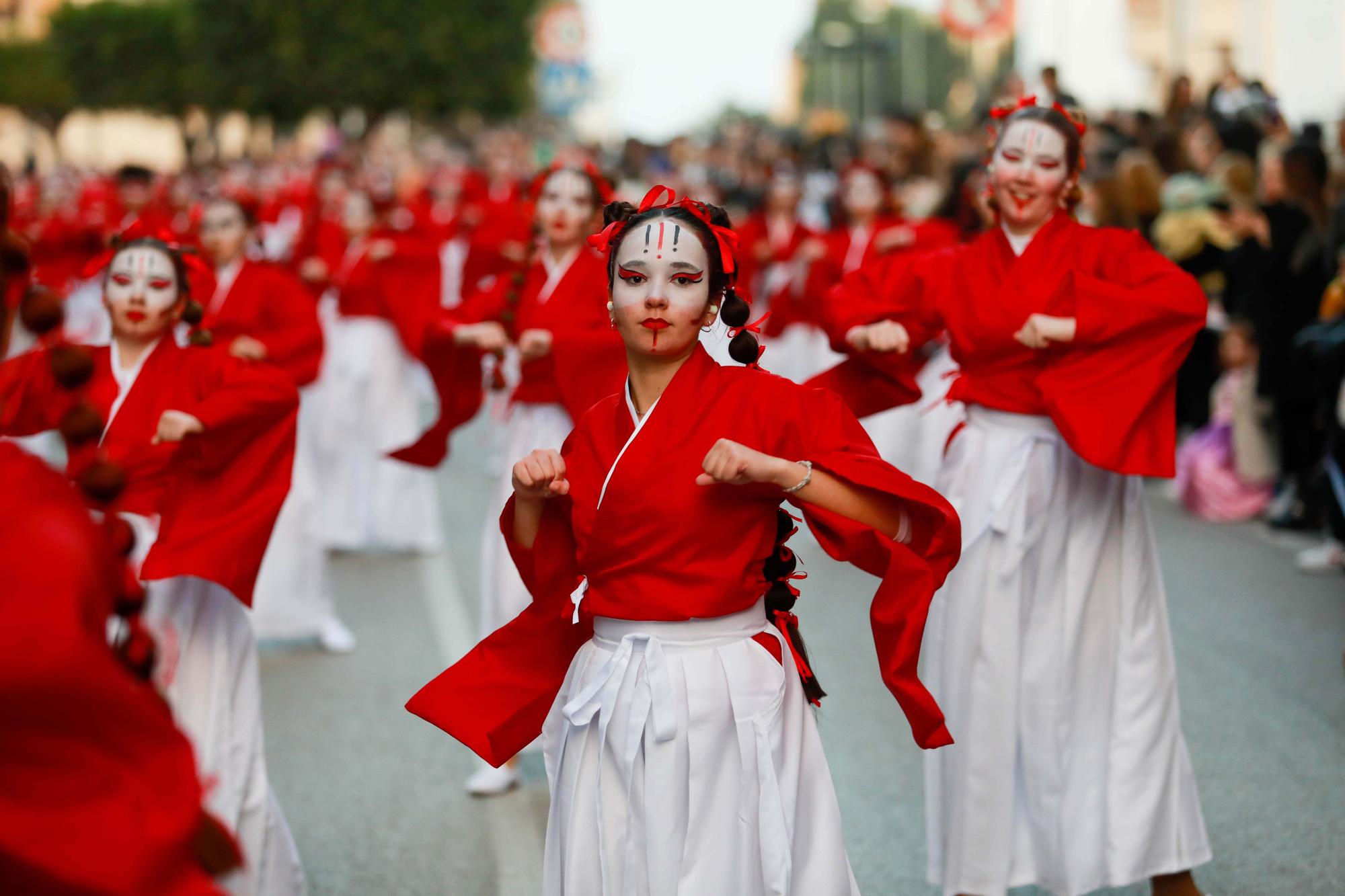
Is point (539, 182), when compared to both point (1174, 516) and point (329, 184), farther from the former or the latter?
point (329, 184)

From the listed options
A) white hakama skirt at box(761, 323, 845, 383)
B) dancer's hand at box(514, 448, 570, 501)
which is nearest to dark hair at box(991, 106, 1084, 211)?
dancer's hand at box(514, 448, 570, 501)

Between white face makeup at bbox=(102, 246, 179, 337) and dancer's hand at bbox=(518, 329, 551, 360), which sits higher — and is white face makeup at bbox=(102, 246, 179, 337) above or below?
above

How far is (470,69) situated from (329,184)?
32903 millimetres

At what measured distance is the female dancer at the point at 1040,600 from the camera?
174 inches

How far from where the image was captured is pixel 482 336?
5688 millimetres

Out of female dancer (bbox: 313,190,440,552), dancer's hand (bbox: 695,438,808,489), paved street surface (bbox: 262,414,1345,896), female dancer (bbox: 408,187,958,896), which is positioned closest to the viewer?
dancer's hand (bbox: 695,438,808,489)

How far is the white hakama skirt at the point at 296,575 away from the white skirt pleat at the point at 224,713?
312 cm

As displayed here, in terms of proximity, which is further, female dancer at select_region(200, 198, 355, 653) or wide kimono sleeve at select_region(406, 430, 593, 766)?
female dancer at select_region(200, 198, 355, 653)

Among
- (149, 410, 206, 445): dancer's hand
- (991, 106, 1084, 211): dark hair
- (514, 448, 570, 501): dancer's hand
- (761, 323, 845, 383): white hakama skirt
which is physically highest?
(991, 106, 1084, 211): dark hair

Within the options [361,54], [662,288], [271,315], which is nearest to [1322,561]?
[271,315]

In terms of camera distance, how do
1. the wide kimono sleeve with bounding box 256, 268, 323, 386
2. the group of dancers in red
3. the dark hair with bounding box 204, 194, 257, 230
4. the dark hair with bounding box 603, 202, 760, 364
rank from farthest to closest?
1. the dark hair with bounding box 204, 194, 257, 230
2. the wide kimono sleeve with bounding box 256, 268, 323, 386
3. the dark hair with bounding box 603, 202, 760, 364
4. the group of dancers in red

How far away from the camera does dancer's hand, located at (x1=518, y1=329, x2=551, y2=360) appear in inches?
213

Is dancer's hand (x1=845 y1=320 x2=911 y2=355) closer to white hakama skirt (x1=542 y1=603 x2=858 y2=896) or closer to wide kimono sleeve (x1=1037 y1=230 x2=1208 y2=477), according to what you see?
wide kimono sleeve (x1=1037 y1=230 x2=1208 y2=477)

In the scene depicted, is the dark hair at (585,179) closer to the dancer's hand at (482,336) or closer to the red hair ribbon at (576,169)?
the red hair ribbon at (576,169)
